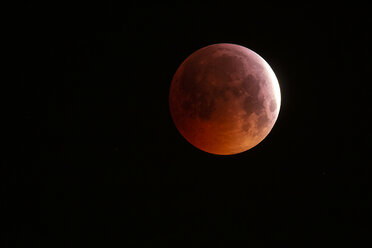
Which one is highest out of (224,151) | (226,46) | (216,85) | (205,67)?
(226,46)

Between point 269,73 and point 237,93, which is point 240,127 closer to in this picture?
point 237,93

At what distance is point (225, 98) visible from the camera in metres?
3.66

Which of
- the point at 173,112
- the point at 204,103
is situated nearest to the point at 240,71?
the point at 204,103

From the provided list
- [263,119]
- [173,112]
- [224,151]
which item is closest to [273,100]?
[263,119]

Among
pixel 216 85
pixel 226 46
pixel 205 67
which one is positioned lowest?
pixel 216 85

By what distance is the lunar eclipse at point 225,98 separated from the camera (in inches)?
145

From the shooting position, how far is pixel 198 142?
408 centimetres

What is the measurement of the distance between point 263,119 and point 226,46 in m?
0.98

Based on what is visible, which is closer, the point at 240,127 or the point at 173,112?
the point at 240,127

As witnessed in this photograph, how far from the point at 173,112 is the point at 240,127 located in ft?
2.79

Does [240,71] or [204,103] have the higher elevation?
[240,71]

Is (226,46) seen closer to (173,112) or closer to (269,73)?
(269,73)

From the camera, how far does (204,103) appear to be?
3.70 m

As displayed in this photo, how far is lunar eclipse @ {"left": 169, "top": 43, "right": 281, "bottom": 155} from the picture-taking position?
12.1 feet
